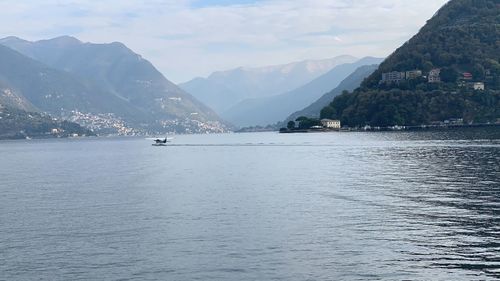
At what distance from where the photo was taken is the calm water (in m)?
39.1

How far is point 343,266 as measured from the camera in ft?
129

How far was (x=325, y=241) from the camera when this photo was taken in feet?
152

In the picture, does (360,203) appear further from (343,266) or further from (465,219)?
(343,266)

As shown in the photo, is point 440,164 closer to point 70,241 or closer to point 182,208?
point 182,208

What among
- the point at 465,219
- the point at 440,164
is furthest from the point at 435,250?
the point at 440,164

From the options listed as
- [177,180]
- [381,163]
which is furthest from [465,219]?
[381,163]

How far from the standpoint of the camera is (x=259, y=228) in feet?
170

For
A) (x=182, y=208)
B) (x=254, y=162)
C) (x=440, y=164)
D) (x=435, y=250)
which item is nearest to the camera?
(x=435, y=250)

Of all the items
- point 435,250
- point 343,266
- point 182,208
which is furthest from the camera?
point 182,208

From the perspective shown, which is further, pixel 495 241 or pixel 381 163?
pixel 381 163

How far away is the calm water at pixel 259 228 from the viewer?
39.1 metres

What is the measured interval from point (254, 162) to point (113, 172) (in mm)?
30986

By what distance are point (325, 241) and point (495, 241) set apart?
11822mm

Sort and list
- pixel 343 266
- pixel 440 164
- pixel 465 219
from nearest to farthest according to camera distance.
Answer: pixel 343 266, pixel 465 219, pixel 440 164
